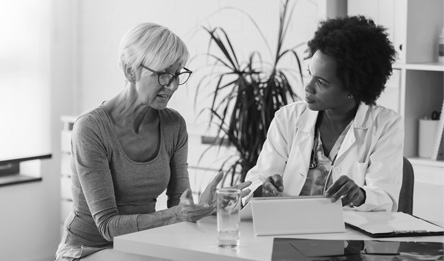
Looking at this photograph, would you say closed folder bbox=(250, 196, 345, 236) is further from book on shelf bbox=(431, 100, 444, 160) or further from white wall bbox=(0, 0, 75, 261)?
white wall bbox=(0, 0, 75, 261)

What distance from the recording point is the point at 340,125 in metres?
2.66

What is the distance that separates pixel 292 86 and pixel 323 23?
960 millimetres

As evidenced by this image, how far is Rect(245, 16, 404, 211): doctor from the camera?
255cm

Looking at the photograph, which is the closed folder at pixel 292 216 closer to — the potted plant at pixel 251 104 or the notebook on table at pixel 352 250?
the notebook on table at pixel 352 250

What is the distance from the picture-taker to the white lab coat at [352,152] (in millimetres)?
2488

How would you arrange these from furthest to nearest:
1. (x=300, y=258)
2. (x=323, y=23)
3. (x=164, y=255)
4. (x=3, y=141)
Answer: (x=3, y=141) → (x=323, y=23) → (x=164, y=255) → (x=300, y=258)

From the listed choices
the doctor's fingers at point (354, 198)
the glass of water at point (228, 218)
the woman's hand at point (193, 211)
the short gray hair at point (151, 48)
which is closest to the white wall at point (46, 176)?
the short gray hair at point (151, 48)

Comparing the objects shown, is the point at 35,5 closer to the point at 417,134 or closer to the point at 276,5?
the point at 276,5

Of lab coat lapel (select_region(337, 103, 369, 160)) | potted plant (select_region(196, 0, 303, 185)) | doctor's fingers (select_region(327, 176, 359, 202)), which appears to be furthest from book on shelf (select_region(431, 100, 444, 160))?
doctor's fingers (select_region(327, 176, 359, 202))

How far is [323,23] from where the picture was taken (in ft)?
8.99

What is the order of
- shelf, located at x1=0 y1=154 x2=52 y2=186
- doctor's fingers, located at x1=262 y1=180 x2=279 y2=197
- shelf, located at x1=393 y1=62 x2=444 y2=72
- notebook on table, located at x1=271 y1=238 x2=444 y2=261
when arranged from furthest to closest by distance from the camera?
1. shelf, located at x1=0 y1=154 x2=52 y2=186
2. shelf, located at x1=393 y1=62 x2=444 y2=72
3. doctor's fingers, located at x1=262 y1=180 x2=279 y2=197
4. notebook on table, located at x1=271 y1=238 x2=444 y2=261

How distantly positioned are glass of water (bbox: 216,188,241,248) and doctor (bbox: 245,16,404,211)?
52 centimetres

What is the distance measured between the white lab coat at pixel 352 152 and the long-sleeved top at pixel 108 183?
0.30 metres

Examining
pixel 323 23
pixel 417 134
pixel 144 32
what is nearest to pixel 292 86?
pixel 417 134
